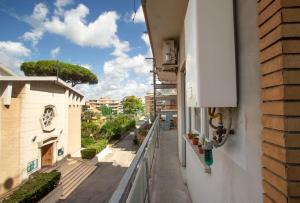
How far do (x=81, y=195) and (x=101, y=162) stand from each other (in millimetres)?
5933

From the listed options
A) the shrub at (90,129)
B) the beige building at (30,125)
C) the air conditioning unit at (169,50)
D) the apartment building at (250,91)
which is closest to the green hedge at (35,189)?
the beige building at (30,125)

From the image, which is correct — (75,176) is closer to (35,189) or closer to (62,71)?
(35,189)

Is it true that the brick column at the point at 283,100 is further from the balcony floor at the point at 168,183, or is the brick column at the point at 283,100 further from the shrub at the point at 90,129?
the shrub at the point at 90,129

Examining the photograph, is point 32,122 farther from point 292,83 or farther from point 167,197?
point 292,83

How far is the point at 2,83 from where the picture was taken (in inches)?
405

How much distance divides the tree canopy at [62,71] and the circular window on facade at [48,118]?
66.3ft

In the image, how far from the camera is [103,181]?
11820 millimetres

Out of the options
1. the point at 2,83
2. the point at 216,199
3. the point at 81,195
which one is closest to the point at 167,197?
the point at 216,199

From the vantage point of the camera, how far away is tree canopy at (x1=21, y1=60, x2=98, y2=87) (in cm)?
3553

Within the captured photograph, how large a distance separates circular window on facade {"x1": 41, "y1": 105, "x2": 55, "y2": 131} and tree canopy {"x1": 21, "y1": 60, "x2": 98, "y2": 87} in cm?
2020

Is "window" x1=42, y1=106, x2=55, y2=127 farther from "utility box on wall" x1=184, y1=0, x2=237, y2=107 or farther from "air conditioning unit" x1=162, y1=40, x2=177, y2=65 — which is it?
"utility box on wall" x1=184, y1=0, x2=237, y2=107

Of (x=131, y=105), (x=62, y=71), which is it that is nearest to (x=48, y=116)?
(x=62, y=71)

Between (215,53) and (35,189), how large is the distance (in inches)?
335

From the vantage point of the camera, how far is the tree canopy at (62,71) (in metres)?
35.5
